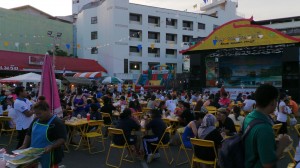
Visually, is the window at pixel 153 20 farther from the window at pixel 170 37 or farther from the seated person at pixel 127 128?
the seated person at pixel 127 128

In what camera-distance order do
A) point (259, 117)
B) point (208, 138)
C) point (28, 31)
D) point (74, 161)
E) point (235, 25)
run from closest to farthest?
point (259, 117) < point (208, 138) < point (74, 161) < point (235, 25) < point (28, 31)

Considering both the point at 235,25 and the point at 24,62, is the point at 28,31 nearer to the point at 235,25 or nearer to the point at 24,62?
the point at 24,62

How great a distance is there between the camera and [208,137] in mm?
5086

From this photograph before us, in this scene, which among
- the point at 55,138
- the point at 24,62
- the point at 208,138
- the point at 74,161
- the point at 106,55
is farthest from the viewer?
the point at 106,55

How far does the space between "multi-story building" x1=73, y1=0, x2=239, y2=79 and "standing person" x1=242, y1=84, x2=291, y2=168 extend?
1289 inches

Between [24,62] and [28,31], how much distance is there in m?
7.96

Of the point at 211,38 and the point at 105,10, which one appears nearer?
the point at 211,38

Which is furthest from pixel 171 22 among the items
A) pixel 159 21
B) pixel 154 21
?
pixel 154 21

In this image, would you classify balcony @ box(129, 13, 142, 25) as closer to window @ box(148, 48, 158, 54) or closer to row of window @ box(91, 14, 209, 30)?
row of window @ box(91, 14, 209, 30)

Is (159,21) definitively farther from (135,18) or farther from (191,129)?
(191,129)

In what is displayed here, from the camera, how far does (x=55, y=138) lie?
3449 millimetres

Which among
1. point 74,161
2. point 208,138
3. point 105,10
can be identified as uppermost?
point 105,10

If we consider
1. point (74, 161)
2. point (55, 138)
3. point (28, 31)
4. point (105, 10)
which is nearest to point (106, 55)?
point (105, 10)

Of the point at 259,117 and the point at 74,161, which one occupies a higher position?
the point at 259,117
